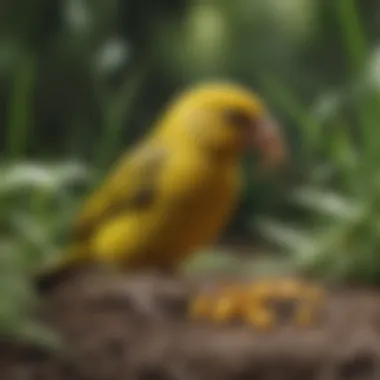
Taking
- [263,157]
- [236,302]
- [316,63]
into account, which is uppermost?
[316,63]

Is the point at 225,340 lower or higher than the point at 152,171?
lower

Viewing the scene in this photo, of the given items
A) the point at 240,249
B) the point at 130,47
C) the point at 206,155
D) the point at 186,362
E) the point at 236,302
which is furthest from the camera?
the point at 130,47

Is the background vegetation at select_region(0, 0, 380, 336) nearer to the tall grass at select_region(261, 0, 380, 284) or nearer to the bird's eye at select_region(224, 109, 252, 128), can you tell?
the tall grass at select_region(261, 0, 380, 284)

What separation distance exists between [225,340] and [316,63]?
0.55m

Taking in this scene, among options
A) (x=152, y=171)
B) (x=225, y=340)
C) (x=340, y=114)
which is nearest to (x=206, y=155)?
(x=152, y=171)

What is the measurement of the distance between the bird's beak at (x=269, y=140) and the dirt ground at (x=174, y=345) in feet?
0.71

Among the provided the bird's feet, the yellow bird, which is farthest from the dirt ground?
the yellow bird

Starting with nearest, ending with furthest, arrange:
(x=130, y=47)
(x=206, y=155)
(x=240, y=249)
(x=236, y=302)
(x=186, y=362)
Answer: (x=186, y=362) → (x=236, y=302) → (x=206, y=155) → (x=240, y=249) → (x=130, y=47)

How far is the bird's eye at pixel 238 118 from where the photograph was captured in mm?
1214

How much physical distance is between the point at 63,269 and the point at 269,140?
0.28m

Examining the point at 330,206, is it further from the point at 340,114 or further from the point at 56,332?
the point at 56,332

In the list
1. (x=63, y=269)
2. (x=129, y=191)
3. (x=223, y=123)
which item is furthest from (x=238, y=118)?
(x=63, y=269)

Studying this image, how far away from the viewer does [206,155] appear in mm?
1225

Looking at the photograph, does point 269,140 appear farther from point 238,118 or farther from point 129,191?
point 129,191
